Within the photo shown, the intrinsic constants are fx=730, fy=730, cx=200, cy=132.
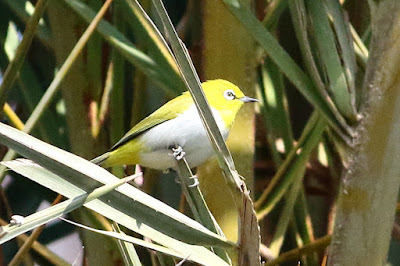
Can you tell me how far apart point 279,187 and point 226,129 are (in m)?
0.13

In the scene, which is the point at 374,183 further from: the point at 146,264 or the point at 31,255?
the point at 31,255

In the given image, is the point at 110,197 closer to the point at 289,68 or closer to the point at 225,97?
the point at 289,68

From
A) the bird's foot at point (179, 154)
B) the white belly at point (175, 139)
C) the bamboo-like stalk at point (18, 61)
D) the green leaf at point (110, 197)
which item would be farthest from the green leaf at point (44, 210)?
the white belly at point (175, 139)

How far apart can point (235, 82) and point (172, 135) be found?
15 centimetres

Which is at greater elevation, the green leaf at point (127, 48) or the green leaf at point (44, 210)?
the green leaf at point (127, 48)

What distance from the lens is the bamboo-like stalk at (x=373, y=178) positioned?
0.59 meters

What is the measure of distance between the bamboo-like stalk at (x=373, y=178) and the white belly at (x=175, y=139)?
321 millimetres

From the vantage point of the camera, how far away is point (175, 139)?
3.14 feet

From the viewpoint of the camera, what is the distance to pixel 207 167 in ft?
2.78

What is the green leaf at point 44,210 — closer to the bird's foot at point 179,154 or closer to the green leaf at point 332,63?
the bird's foot at point 179,154

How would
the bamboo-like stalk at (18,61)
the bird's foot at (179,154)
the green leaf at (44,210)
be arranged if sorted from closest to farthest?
the green leaf at (44,210) < the bird's foot at (179,154) < the bamboo-like stalk at (18,61)

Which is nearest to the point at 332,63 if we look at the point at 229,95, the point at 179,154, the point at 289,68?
the point at 289,68

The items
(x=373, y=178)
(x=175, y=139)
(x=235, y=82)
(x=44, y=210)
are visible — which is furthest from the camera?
(x=175, y=139)

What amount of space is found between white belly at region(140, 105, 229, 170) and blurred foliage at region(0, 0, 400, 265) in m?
0.04
